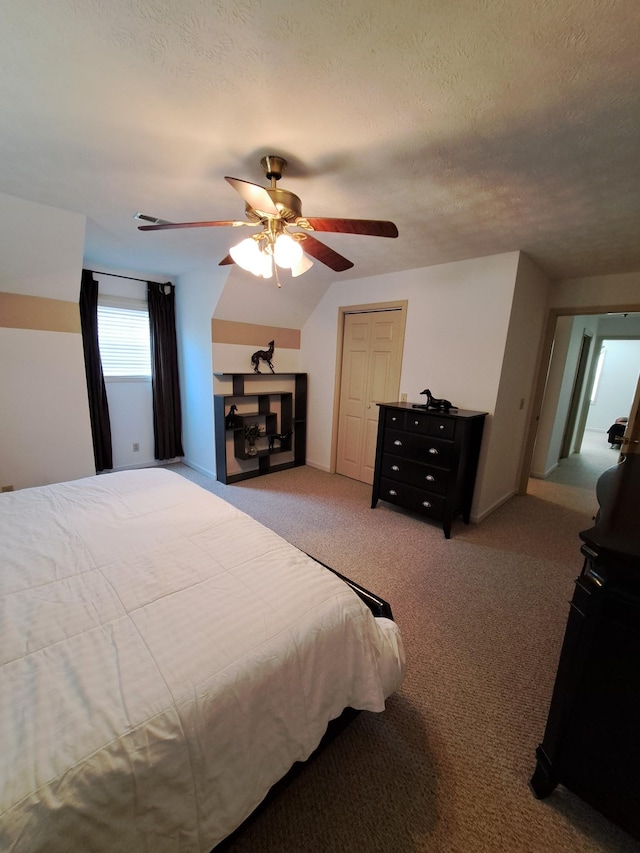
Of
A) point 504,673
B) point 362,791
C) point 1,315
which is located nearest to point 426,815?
point 362,791

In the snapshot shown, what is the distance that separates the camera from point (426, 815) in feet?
3.59

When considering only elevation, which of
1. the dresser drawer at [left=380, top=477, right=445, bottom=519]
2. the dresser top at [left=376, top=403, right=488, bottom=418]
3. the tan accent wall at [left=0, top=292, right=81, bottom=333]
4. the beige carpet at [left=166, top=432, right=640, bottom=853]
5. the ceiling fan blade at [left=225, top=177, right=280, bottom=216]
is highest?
the ceiling fan blade at [left=225, top=177, right=280, bottom=216]

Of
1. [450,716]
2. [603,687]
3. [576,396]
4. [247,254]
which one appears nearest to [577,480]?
[576,396]

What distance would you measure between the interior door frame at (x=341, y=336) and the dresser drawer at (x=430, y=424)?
0.83 m

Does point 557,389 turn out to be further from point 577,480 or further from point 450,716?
point 450,716

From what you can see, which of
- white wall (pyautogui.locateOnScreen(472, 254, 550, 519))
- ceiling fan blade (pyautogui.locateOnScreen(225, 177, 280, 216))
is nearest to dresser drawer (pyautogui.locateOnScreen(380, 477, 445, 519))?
white wall (pyautogui.locateOnScreen(472, 254, 550, 519))

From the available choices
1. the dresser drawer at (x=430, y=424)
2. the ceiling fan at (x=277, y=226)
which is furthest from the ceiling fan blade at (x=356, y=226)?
the dresser drawer at (x=430, y=424)

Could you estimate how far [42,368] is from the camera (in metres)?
2.79

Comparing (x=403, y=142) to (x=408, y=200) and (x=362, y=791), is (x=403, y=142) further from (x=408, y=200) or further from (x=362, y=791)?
(x=362, y=791)

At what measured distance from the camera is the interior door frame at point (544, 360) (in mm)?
3182

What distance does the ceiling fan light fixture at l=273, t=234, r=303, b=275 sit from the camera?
5.16 ft

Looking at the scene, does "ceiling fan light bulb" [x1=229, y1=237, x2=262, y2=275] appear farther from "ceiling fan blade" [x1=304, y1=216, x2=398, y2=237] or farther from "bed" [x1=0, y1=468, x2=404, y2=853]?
"bed" [x1=0, y1=468, x2=404, y2=853]

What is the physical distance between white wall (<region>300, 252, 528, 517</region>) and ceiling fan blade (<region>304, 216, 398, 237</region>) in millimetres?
1724

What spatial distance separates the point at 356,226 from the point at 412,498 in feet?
7.61
